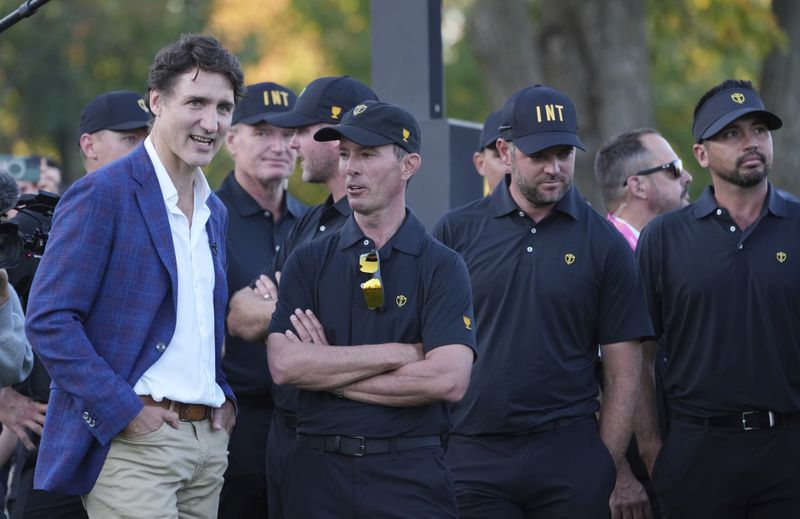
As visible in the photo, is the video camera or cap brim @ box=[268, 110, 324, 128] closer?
the video camera

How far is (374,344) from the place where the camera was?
192 inches

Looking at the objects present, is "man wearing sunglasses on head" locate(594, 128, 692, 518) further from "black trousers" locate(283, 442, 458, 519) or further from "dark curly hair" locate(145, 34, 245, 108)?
"dark curly hair" locate(145, 34, 245, 108)

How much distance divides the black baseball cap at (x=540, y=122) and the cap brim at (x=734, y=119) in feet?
2.27

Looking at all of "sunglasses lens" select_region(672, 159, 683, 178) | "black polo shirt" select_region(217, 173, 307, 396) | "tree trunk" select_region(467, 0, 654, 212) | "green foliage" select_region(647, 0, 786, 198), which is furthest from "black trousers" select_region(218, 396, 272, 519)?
"green foliage" select_region(647, 0, 786, 198)

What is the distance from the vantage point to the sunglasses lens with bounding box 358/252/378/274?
489 centimetres

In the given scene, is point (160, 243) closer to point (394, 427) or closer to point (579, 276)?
point (394, 427)

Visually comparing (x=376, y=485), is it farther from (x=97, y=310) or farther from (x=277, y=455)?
(x=97, y=310)

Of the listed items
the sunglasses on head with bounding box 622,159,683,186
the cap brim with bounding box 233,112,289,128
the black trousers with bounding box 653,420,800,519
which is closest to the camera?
the black trousers with bounding box 653,420,800,519

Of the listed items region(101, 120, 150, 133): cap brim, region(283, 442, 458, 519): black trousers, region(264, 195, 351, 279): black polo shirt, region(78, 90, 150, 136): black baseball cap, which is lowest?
region(283, 442, 458, 519): black trousers

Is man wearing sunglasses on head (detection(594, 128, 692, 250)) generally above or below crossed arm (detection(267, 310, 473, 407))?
above

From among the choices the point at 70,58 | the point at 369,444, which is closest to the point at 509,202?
the point at 369,444

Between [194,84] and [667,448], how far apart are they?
2795 mm

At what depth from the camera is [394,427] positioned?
15.8 ft

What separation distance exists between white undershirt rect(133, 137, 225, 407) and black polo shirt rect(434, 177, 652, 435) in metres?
1.33
